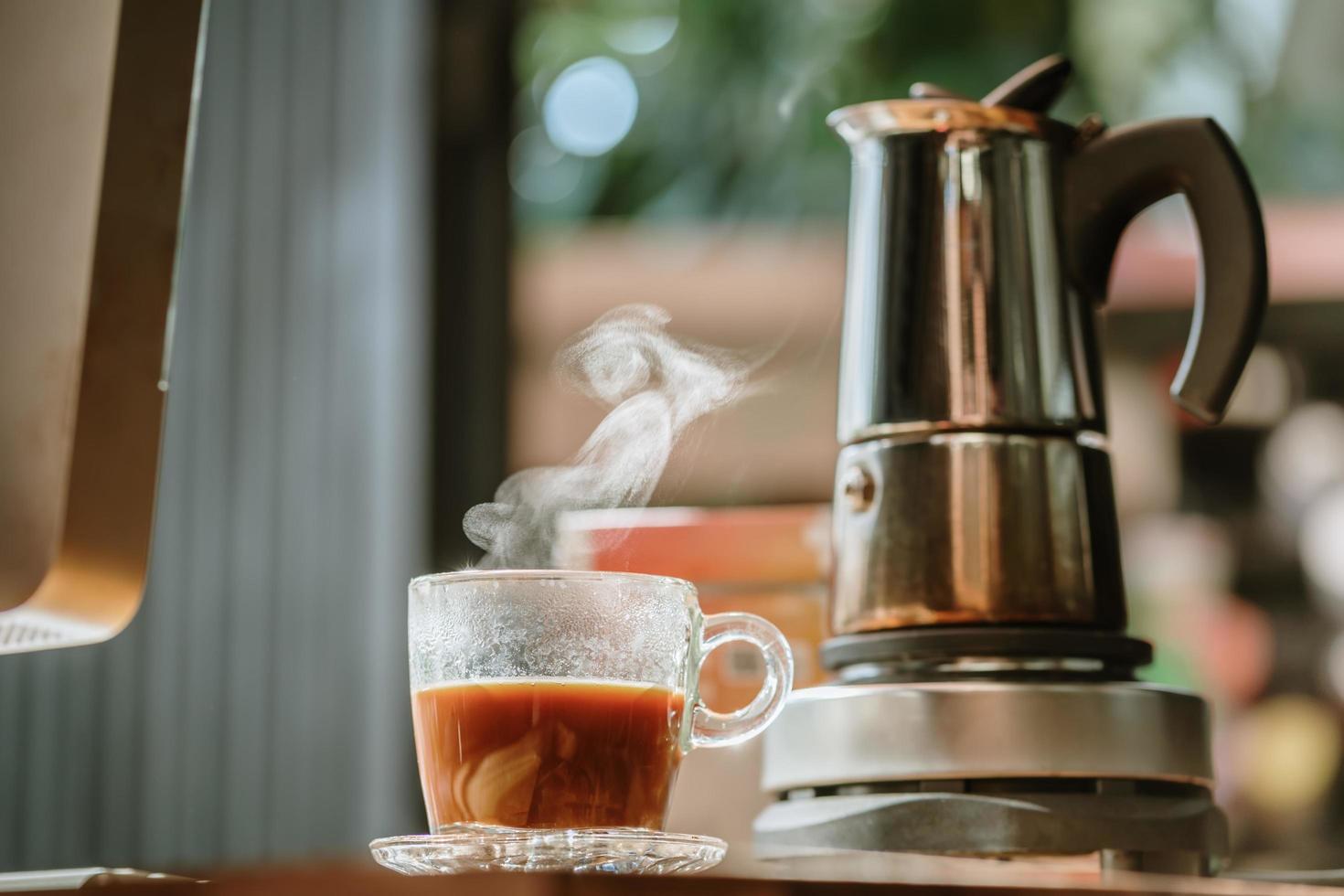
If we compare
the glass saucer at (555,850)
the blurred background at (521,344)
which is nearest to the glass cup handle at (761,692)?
the glass saucer at (555,850)

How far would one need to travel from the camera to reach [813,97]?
3314 millimetres

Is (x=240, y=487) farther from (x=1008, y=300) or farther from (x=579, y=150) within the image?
(x=1008, y=300)

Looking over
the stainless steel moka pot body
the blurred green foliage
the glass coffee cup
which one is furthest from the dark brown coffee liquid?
the blurred green foliage

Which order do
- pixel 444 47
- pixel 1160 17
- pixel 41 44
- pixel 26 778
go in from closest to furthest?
pixel 41 44 → pixel 26 778 → pixel 444 47 → pixel 1160 17

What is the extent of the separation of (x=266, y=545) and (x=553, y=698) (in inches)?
85.5

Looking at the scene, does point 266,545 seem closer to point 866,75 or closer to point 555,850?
point 866,75

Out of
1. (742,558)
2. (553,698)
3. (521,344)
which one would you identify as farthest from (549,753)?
(521,344)

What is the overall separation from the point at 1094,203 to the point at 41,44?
451 millimetres

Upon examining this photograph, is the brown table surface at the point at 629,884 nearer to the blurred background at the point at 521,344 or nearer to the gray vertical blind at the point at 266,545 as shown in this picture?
the blurred background at the point at 521,344

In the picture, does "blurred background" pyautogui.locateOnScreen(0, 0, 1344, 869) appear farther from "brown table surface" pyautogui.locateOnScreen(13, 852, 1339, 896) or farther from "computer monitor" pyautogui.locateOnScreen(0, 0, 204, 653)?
"brown table surface" pyautogui.locateOnScreen(13, 852, 1339, 896)

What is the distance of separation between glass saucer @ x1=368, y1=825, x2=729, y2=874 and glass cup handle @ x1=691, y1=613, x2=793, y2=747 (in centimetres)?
11

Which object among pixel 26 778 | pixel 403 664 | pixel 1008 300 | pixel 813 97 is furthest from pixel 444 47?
pixel 1008 300

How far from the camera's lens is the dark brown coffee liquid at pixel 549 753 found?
58 cm

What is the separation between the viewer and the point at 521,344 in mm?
3250
